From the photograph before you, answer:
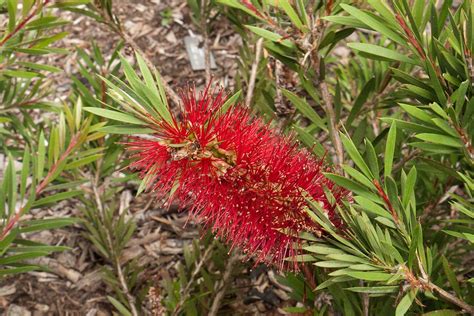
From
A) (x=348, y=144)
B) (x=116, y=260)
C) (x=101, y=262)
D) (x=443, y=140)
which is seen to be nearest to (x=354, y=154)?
(x=348, y=144)

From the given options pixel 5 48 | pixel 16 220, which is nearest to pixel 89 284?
pixel 16 220

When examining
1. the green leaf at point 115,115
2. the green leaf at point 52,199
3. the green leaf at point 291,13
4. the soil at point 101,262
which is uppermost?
the green leaf at point 291,13

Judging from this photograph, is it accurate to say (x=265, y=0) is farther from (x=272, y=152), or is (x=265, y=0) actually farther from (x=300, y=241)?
(x=300, y=241)

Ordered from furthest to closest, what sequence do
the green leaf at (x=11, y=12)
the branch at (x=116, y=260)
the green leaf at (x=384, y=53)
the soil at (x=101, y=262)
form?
the soil at (x=101, y=262) < the branch at (x=116, y=260) < the green leaf at (x=11, y=12) < the green leaf at (x=384, y=53)

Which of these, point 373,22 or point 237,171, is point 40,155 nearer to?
point 237,171

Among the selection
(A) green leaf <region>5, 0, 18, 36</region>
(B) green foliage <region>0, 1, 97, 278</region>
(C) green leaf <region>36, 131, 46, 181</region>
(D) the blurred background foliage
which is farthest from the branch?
(A) green leaf <region>5, 0, 18, 36</region>

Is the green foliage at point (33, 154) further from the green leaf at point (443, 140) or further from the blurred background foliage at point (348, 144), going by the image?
the green leaf at point (443, 140)

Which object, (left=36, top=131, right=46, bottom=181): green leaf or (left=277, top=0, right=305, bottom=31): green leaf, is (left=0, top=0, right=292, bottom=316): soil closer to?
(left=36, top=131, right=46, bottom=181): green leaf

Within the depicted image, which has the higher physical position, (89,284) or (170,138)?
(170,138)

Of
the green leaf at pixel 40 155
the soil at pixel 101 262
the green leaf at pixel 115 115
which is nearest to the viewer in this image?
the green leaf at pixel 115 115

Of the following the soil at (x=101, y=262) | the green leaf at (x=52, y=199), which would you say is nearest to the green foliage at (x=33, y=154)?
the green leaf at (x=52, y=199)
